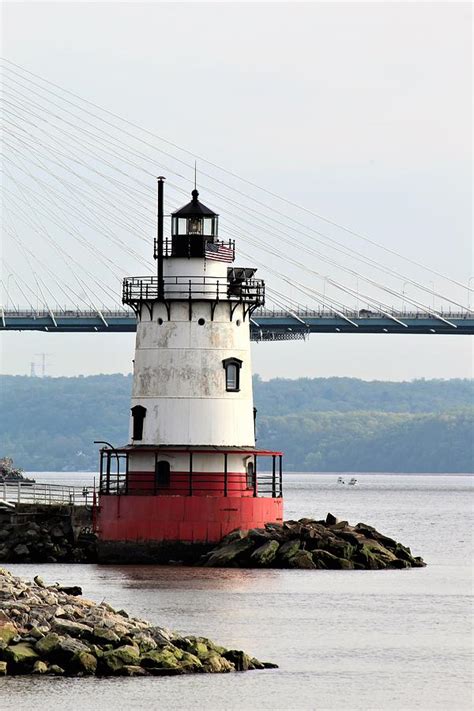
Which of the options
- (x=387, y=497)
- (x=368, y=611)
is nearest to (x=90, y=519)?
(x=368, y=611)

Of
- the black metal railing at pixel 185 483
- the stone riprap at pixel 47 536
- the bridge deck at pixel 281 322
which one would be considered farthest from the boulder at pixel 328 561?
the bridge deck at pixel 281 322

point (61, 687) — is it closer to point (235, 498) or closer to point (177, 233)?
point (235, 498)

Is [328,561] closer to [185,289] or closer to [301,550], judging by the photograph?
[301,550]

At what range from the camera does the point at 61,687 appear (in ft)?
65.2

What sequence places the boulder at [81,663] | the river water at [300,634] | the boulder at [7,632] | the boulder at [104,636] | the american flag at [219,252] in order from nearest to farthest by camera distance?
the river water at [300,634], the boulder at [81,663], the boulder at [7,632], the boulder at [104,636], the american flag at [219,252]

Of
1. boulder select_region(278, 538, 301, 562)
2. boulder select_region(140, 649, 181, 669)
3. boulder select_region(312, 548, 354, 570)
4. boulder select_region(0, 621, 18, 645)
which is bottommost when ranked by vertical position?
boulder select_region(140, 649, 181, 669)

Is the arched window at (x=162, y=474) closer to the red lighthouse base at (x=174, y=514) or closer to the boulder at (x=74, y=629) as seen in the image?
the red lighthouse base at (x=174, y=514)

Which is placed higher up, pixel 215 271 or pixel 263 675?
pixel 215 271

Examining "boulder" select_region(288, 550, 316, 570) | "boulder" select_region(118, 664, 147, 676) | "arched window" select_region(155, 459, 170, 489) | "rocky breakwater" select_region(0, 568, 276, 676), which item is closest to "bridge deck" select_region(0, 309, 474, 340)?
"arched window" select_region(155, 459, 170, 489)

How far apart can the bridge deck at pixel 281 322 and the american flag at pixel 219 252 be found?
166 feet

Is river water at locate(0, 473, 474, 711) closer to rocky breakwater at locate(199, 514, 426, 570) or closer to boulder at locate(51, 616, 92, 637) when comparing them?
rocky breakwater at locate(199, 514, 426, 570)

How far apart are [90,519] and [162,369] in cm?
300

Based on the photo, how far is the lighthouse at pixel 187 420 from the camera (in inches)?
1296

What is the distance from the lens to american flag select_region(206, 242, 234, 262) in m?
34.2
